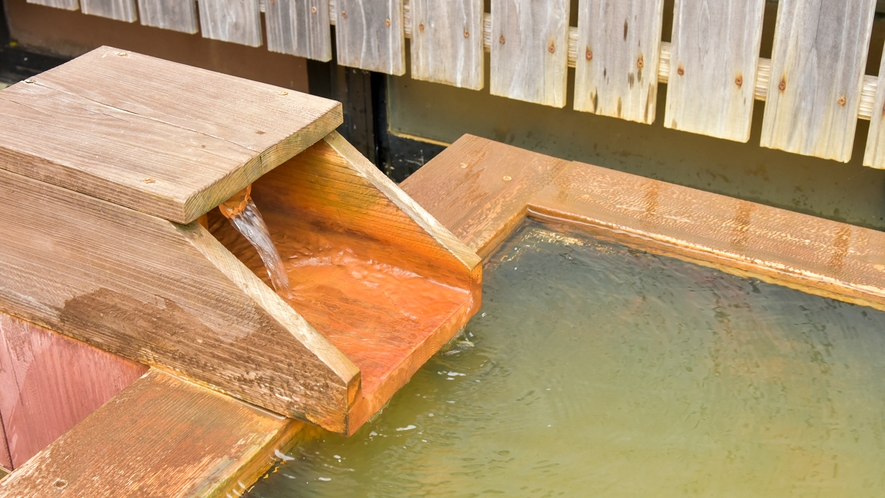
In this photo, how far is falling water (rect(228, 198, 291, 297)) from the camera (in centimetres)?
179

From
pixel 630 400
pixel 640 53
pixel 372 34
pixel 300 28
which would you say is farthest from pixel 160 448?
pixel 300 28

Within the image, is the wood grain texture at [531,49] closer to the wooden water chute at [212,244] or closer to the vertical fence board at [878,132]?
the vertical fence board at [878,132]

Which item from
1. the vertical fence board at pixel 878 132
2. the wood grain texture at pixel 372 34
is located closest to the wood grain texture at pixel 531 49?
the wood grain texture at pixel 372 34

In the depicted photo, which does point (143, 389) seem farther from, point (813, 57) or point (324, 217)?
point (813, 57)

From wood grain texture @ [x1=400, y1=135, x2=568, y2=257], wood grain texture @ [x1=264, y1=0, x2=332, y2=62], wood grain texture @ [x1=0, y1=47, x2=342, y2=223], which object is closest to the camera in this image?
wood grain texture @ [x1=0, y1=47, x2=342, y2=223]

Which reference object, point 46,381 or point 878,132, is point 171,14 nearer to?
point 46,381

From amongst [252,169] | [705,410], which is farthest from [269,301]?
[705,410]

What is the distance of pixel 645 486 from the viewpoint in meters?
1.48

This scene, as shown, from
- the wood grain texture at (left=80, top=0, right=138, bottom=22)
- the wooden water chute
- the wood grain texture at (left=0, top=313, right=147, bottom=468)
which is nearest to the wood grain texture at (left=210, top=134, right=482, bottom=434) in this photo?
the wooden water chute

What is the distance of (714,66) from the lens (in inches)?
110

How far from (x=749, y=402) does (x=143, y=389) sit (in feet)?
3.51

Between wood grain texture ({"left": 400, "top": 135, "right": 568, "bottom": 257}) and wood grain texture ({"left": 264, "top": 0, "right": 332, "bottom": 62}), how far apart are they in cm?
126

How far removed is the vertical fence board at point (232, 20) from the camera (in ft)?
11.8

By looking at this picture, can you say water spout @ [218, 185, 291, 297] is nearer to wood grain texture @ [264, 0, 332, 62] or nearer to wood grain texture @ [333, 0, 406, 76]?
wood grain texture @ [333, 0, 406, 76]
